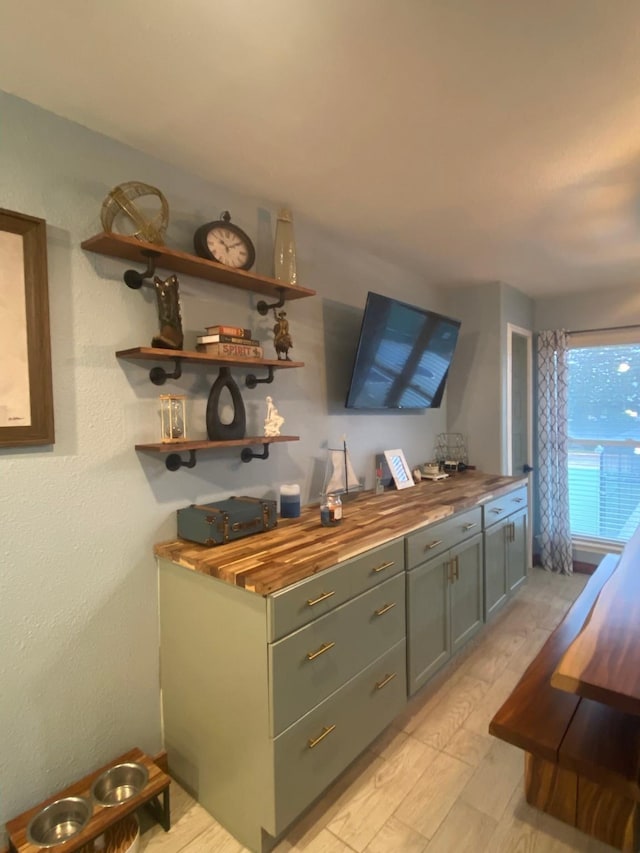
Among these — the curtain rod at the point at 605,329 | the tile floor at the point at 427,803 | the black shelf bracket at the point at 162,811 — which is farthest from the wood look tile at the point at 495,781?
the curtain rod at the point at 605,329

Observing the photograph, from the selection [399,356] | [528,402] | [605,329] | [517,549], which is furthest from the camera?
[528,402]

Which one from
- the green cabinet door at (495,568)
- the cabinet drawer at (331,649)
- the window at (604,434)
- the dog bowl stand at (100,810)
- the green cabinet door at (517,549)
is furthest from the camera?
the window at (604,434)

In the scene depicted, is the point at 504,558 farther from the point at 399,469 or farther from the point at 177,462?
the point at 177,462

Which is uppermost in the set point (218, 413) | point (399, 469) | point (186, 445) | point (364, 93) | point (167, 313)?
point (364, 93)

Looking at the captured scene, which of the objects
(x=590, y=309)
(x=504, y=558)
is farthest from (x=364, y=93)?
(x=590, y=309)

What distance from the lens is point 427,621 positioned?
207 cm

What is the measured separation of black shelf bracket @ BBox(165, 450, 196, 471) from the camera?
1.72 metres

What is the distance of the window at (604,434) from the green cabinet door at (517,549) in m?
1.00

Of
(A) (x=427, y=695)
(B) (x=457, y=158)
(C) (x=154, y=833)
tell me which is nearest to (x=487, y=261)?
(B) (x=457, y=158)

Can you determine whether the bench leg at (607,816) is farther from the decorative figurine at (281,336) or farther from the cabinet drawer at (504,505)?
the decorative figurine at (281,336)

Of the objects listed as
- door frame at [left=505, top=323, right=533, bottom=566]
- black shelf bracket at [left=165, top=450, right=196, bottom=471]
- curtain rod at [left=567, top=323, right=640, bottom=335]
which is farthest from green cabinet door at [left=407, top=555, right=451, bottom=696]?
curtain rod at [left=567, top=323, right=640, bottom=335]

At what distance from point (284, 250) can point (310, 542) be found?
126 cm

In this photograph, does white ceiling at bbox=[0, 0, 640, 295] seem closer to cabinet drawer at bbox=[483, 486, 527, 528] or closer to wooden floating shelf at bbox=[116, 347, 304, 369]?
wooden floating shelf at bbox=[116, 347, 304, 369]

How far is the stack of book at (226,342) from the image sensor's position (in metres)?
1.73
